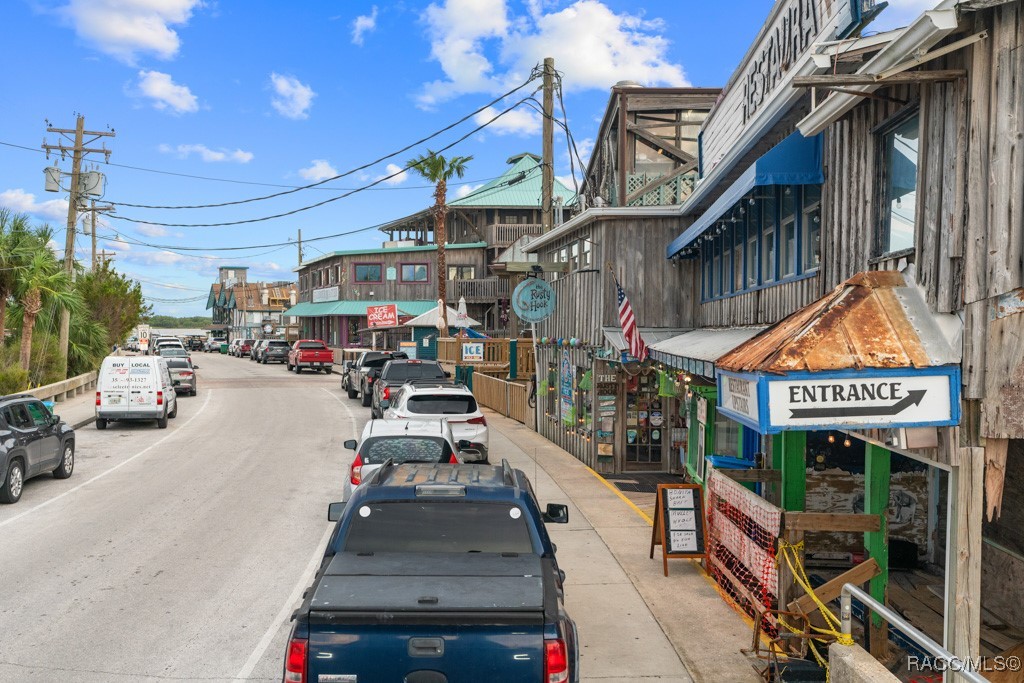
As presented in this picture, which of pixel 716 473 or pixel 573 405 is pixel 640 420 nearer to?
pixel 573 405

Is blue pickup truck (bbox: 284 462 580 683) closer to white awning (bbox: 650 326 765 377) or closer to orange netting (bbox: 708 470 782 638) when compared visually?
orange netting (bbox: 708 470 782 638)

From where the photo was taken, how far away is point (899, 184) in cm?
776

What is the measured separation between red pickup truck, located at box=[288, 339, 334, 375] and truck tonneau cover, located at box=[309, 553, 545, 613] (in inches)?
1745

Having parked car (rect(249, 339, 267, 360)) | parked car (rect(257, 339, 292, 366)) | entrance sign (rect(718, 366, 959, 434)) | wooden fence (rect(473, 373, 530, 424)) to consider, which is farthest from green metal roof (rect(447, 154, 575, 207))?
entrance sign (rect(718, 366, 959, 434))

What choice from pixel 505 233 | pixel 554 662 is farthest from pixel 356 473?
pixel 505 233

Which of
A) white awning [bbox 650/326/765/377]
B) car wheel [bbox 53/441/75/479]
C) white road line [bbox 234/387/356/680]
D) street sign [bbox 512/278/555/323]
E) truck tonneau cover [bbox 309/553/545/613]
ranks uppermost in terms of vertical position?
street sign [bbox 512/278/555/323]

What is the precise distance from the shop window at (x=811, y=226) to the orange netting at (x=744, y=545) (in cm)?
277

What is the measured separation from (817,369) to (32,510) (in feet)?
40.7

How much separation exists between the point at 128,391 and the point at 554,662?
2190cm

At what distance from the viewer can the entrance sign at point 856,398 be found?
6270 millimetres

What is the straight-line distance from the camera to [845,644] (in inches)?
241

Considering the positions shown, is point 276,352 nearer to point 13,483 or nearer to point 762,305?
point 13,483

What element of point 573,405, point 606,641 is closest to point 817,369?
point 606,641

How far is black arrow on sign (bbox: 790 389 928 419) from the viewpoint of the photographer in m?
6.27
